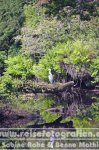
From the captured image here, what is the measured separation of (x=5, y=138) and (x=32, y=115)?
210cm

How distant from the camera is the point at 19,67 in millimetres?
15273

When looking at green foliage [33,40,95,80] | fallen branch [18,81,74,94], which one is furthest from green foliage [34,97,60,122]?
green foliage [33,40,95,80]

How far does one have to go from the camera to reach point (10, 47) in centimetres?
1648

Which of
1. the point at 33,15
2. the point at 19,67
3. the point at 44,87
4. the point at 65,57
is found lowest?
the point at 44,87

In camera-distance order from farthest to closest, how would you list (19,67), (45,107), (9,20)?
(9,20), (19,67), (45,107)

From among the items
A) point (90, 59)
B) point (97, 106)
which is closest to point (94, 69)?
point (90, 59)

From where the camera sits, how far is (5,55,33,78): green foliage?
15222mm

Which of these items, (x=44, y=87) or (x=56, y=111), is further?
(x=44, y=87)

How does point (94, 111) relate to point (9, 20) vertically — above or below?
below

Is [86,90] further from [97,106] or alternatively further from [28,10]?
[28,10]

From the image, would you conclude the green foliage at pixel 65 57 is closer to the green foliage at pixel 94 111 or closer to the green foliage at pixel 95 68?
the green foliage at pixel 95 68

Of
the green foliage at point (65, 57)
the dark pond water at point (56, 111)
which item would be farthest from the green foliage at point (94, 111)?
the green foliage at point (65, 57)

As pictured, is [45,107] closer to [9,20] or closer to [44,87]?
[44,87]

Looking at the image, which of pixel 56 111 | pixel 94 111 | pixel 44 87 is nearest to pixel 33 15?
pixel 44 87
